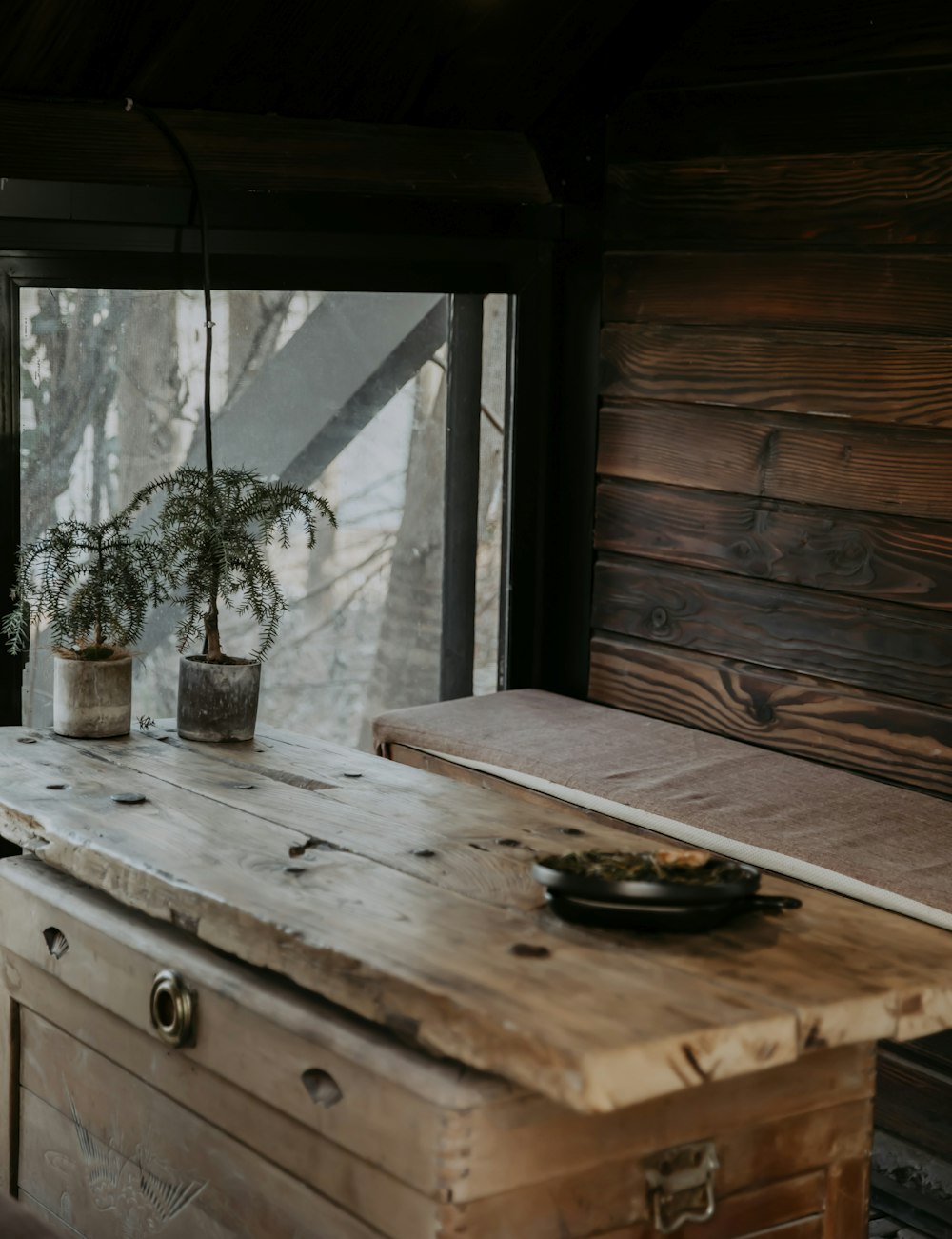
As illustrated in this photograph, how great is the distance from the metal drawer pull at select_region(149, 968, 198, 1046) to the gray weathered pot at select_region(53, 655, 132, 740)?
33.2 inches

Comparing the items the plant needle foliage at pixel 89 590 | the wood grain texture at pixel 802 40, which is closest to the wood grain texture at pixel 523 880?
the plant needle foliage at pixel 89 590

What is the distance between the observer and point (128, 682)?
10.1 feet

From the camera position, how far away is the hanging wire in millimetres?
3307

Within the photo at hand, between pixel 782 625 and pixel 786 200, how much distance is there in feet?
2.92

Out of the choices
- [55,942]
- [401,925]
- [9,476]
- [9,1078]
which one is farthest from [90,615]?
[401,925]

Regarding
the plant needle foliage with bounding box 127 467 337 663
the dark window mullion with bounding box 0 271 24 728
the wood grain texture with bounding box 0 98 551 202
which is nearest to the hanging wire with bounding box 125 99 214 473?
the wood grain texture with bounding box 0 98 551 202

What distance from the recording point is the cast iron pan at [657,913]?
2.02m

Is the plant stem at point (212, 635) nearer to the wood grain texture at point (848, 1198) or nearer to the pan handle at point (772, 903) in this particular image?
the pan handle at point (772, 903)

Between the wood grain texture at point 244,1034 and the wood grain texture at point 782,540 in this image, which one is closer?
the wood grain texture at point 244,1034

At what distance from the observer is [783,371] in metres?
3.49

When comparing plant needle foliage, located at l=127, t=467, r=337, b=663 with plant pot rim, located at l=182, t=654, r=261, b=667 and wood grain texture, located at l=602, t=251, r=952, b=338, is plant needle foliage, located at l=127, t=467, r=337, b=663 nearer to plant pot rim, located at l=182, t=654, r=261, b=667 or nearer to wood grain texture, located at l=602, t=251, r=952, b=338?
plant pot rim, located at l=182, t=654, r=261, b=667

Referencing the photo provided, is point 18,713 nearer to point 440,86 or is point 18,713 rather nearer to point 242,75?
point 242,75

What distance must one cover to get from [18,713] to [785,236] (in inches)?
73.3

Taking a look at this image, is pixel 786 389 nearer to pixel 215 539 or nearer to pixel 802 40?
pixel 802 40
